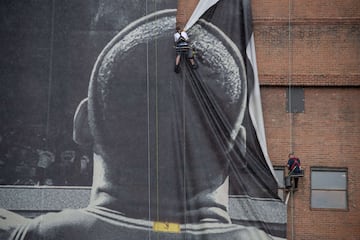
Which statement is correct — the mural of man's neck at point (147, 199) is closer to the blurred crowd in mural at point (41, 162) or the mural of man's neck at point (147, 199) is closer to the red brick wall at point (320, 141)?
the blurred crowd in mural at point (41, 162)

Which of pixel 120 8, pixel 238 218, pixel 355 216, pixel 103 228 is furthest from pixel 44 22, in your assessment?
pixel 355 216

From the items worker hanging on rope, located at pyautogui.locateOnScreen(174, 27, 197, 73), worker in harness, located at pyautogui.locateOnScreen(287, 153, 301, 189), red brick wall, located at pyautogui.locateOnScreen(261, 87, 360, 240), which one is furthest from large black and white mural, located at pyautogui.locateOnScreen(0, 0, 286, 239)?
red brick wall, located at pyautogui.locateOnScreen(261, 87, 360, 240)

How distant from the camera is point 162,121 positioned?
1698 cm

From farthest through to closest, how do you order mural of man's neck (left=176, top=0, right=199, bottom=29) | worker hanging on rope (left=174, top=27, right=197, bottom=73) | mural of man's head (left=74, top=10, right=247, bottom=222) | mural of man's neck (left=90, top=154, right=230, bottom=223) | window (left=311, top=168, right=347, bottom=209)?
mural of man's neck (left=176, top=0, right=199, bottom=29) → window (left=311, top=168, right=347, bottom=209) → worker hanging on rope (left=174, top=27, right=197, bottom=73) → mural of man's head (left=74, top=10, right=247, bottom=222) → mural of man's neck (left=90, top=154, right=230, bottom=223)

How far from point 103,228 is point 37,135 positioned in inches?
118

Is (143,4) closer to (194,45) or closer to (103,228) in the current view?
(194,45)

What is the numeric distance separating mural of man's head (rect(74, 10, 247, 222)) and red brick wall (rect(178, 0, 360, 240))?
3.34ft

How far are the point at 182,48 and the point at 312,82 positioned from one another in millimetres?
3558

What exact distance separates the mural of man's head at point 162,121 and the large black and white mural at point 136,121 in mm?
26

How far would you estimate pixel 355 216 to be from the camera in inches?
Result: 657

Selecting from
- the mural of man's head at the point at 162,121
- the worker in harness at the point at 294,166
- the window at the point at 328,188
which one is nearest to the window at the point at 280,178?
the worker in harness at the point at 294,166

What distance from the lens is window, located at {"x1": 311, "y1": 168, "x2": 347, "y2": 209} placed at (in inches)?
667

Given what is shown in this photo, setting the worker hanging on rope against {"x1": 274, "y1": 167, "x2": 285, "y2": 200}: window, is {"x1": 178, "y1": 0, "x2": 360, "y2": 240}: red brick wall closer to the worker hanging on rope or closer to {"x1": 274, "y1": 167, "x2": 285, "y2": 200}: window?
{"x1": 274, "y1": 167, "x2": 285, "y2": 200}: window

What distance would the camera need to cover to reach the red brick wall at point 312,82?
17.0m
